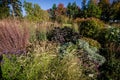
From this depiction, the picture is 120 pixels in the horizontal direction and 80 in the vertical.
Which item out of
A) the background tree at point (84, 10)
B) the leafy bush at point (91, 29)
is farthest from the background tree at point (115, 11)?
the leafy bush at point (91, 29)

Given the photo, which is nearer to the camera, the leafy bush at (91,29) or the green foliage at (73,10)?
the leafy bush at (91,29)

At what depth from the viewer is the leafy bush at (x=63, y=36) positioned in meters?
9.27

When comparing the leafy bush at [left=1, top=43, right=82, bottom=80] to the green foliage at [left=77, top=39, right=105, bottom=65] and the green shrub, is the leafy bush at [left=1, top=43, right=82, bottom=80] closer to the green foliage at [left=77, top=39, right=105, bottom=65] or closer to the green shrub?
the green foliage at [left=77, top=39, right=105, bottom=65]

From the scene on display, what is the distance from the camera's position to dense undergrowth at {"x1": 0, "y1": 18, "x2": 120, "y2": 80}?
19.4 feet

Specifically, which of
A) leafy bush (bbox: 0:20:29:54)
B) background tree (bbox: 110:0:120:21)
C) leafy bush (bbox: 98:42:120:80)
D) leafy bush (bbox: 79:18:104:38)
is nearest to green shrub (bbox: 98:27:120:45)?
leafy bush (bbox: 79:18:104:38)

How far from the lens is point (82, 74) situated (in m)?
6.51

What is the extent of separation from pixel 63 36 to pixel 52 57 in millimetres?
3332

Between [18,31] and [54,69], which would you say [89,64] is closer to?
[54,69]

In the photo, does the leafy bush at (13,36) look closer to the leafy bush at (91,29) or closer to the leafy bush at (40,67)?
the leafy bush at (40,67)

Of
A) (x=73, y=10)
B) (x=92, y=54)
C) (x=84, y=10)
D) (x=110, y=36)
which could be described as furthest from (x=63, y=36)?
(x=73, y=10)

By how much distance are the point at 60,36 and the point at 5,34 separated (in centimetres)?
199

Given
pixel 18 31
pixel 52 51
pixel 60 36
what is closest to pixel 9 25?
pixel 18 31

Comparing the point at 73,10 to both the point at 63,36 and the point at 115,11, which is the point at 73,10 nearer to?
the point at 115,11

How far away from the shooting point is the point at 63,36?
9.59m
